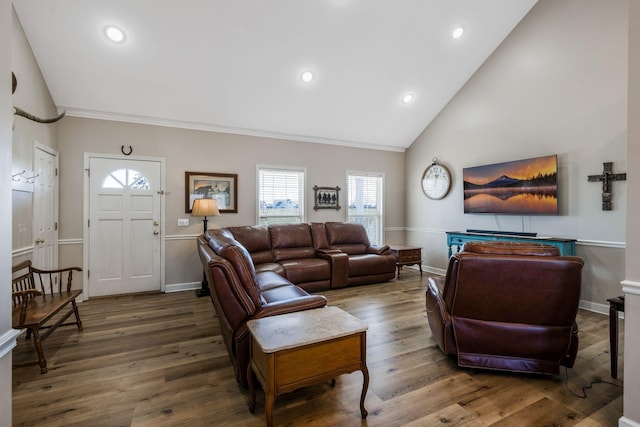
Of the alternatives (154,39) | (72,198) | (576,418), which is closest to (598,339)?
(576,418)

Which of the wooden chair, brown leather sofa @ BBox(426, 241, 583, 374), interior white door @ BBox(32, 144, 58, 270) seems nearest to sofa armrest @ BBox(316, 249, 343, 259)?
brown leather sofa @ BBox(426, 241, 583, 374)

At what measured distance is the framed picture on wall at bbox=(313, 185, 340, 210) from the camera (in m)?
5.73

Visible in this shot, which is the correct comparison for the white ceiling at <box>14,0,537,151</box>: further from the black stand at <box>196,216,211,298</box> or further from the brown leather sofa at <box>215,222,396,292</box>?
the black stand at <box>196,216,211,298</box>

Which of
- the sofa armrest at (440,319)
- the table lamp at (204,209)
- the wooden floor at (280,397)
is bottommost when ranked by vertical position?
the wooden floor at (280,397)

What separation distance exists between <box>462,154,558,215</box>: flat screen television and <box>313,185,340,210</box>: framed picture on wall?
91.5 inches

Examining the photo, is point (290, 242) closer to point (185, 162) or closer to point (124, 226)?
point (185, 162)

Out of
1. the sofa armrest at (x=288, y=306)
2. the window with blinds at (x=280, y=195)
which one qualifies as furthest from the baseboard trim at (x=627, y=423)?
the window with blinds at (x=280, y=195)

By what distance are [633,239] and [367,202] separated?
4794mm

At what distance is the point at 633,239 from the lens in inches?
62.4

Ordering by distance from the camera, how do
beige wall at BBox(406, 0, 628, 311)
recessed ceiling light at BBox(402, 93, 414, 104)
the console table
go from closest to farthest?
beige wall at BBox(406, 0, 628, 311) < the console table < recessed ceiling light at BBox(402, 93, 414, 104)

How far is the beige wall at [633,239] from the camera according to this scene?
1562mm

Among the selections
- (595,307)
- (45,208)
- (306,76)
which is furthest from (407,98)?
(45,208)

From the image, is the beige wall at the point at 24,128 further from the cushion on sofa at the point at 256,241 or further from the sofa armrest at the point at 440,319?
the sofa armrest at the point at 440,319

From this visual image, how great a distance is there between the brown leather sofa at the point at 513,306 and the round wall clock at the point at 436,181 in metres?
3.52
